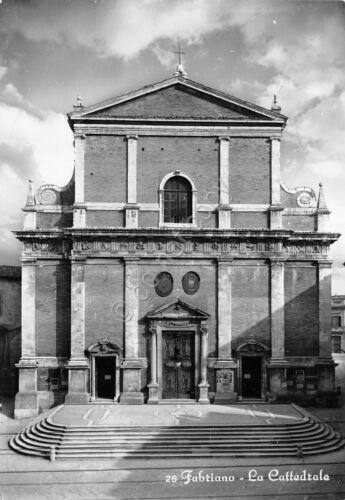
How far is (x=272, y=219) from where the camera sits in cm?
2431

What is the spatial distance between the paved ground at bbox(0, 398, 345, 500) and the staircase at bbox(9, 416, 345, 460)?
362 mm

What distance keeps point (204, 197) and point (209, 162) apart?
68.1 inches

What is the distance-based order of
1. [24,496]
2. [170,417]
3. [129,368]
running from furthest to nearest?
[129,368], [170,417], [24,496]

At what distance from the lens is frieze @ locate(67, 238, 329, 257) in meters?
24.0

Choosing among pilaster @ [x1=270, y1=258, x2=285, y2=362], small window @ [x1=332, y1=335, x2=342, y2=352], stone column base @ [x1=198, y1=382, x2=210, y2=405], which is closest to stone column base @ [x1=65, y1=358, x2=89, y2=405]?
stone column base @ [x1=198, y1=382, x2=210, y2=405]

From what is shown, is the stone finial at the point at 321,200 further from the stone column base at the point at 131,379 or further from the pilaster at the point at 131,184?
the stone column base at the point at 131,379

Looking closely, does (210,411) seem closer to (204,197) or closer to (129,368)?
(129,368)

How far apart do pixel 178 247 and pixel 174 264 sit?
827 mm

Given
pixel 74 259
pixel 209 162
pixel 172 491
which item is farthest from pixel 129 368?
pixel 209 162

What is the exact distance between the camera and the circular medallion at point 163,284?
2402 cm

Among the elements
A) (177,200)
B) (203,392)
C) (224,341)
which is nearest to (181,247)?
(177,200)

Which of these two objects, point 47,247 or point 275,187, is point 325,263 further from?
point 47,247

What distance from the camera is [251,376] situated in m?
24.0

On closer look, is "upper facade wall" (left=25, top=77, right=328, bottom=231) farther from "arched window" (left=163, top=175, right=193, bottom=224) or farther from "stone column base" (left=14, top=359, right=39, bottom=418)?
"stone column base" (left=14, top=359, right=39, bottom=418)
